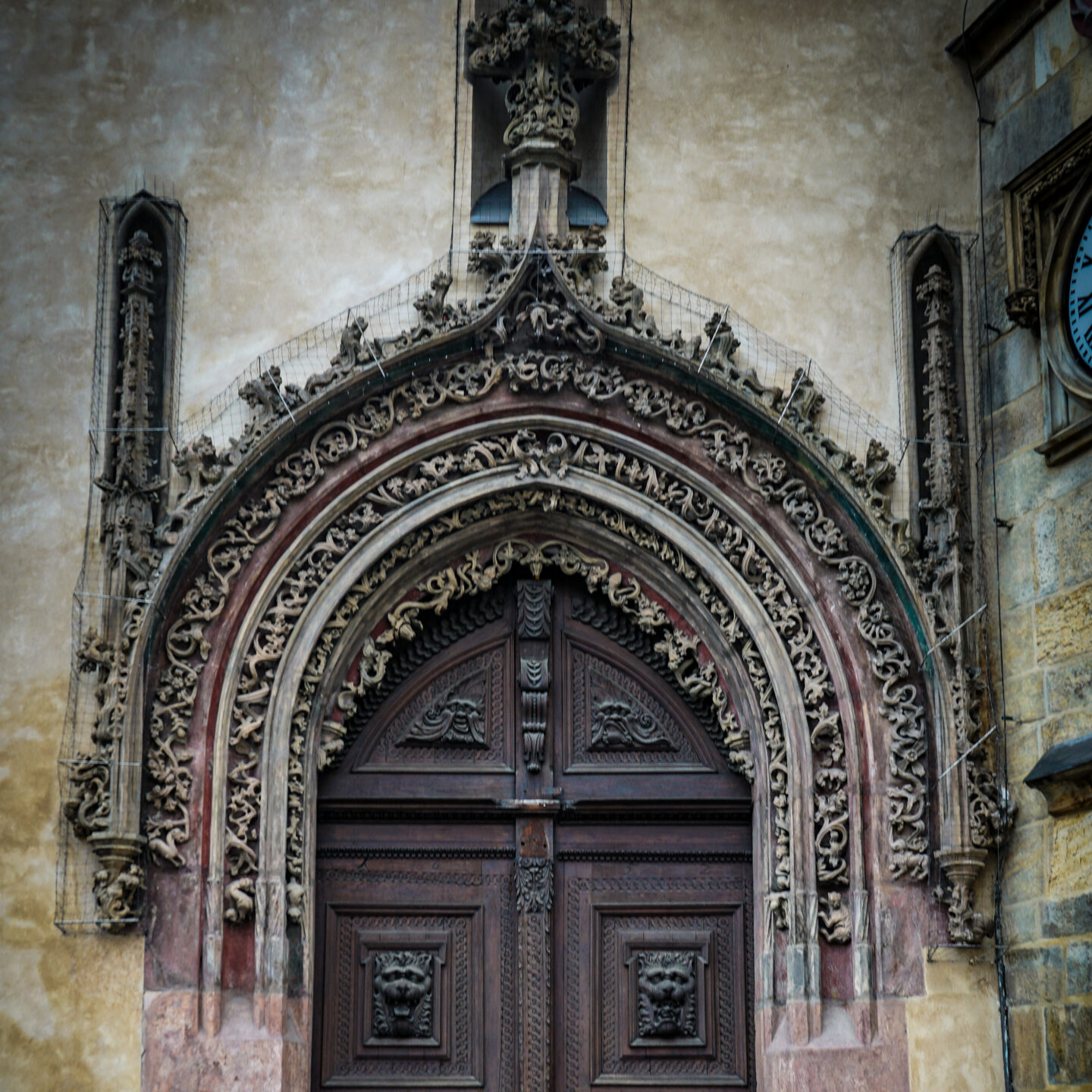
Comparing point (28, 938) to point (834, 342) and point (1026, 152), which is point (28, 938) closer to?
point (834, 342)

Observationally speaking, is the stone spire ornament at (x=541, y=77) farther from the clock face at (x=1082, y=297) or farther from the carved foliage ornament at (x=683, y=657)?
the clock face at (x=1082, y=297)

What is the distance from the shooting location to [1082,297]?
317 inches

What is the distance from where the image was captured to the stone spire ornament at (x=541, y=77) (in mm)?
8719

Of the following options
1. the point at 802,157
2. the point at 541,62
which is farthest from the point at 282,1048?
the point at 802,157

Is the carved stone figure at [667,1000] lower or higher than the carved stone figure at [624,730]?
lower

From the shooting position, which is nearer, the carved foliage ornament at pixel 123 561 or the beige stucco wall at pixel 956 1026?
the carved foliage ornament at pixel 123 561

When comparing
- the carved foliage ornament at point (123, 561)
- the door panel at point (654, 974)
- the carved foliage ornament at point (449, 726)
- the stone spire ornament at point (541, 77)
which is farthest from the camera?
the stone spire ornament at point (541, 77)

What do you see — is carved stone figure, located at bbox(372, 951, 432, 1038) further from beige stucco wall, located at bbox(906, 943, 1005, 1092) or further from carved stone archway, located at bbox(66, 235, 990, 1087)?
beige stucco wall, located at bbox(906, 943, 1005, 1092)

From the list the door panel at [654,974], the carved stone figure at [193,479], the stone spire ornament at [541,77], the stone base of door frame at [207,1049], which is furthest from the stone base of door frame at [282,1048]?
the stone spire ornament at [541,77]

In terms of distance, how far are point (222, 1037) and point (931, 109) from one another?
510cm

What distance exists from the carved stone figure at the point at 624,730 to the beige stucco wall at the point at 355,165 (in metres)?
1.71

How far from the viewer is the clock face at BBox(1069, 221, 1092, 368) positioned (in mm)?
7973

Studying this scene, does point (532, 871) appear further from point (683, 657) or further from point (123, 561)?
point (123, 561)

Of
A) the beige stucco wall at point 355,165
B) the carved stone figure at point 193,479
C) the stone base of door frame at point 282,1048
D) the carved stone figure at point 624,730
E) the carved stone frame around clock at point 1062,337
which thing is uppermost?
the beige stucco wall at point 355,165
